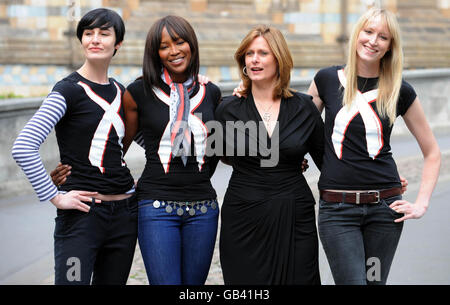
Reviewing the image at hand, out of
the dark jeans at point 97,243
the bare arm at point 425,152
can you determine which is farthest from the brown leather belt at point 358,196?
the dark jeans at point 97,243

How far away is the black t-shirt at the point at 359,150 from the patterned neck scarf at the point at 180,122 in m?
0.73

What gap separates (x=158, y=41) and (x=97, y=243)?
42.3 inches

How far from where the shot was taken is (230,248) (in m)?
3.56

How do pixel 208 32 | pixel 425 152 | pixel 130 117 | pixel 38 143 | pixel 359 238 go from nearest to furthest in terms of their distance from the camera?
pixel 38 143, pixel 359 238, pixel 130 117, pixel 425 152, pixel 208 32

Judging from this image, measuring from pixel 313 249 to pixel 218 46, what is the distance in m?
12.5

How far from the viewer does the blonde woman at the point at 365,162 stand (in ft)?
11.3

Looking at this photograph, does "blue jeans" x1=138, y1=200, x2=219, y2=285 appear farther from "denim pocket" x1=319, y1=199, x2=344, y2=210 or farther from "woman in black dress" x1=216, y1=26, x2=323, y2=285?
"denim pocket" x1=319, y1=199, x2=344, y2=210

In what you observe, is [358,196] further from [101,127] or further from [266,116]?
[101,127]

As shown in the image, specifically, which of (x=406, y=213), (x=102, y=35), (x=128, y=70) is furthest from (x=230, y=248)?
(x=128, y=70)

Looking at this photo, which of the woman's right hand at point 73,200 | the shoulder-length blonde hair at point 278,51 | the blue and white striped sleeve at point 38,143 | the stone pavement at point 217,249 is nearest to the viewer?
the blue and white striped sleeve at point 38,143

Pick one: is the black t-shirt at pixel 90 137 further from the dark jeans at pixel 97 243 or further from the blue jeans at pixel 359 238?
the blue jeans at pixel 359 238

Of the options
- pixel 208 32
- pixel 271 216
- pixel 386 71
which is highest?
pixel 386 71

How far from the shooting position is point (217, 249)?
611 cm

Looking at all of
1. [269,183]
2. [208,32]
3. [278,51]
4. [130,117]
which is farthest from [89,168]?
[208,32]
